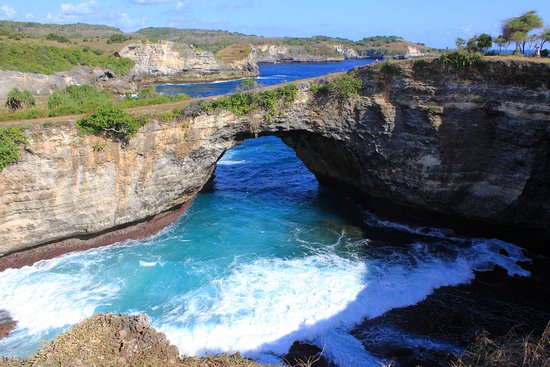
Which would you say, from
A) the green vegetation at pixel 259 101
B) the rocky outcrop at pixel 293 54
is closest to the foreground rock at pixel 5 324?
the green vegetation at pixel 259 101

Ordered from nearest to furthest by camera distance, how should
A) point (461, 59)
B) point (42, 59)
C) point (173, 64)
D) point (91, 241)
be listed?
point (461, 59) < point (91, 241) < point (42, 59) < point (173, 64)

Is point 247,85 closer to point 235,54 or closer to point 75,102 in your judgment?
point 75,102

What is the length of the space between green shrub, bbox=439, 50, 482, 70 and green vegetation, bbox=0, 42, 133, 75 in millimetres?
47733

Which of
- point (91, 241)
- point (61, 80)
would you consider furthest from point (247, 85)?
point (61, 80)

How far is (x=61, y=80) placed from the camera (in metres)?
51.3

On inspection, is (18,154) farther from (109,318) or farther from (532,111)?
(532,111)

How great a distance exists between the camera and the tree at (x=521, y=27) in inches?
809

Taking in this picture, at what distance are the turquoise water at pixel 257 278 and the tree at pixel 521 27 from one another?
10829mm

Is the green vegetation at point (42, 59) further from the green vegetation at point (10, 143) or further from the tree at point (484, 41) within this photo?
the tree at point (484, 41)

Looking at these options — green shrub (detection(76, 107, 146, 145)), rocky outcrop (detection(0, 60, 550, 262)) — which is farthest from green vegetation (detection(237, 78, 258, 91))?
green shrub (detection(76, 107, 146, 145))

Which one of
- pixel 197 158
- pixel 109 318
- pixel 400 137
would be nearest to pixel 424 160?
pixel 400 137

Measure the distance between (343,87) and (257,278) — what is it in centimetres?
1140

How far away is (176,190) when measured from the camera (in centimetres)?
2261

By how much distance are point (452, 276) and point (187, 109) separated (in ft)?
51.1
